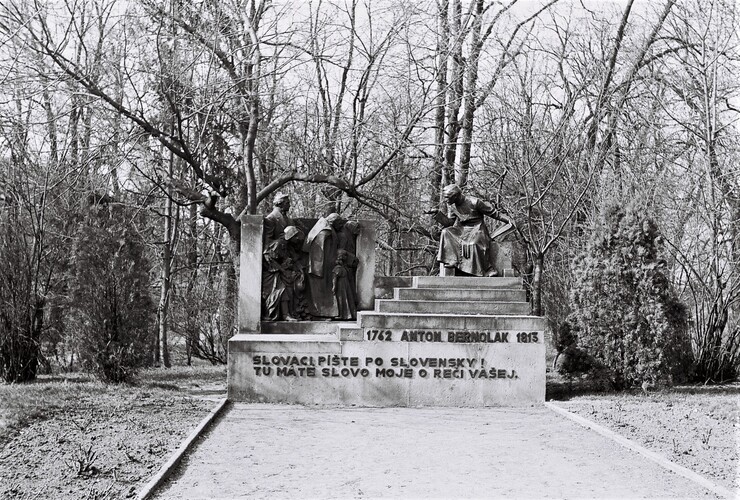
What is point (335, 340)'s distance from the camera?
11.5 meters

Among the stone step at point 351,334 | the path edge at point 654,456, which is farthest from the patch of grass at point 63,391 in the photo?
the path edge at point 654,456

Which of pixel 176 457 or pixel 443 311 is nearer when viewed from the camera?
pixel 176 457

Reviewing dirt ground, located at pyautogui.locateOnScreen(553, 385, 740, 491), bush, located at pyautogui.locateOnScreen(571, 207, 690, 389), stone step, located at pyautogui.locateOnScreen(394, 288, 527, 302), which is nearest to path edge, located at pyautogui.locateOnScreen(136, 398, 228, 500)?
stone step, located at pyautogui.locateOnScreen(394, 288, 527, 302)

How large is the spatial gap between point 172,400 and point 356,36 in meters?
9.96

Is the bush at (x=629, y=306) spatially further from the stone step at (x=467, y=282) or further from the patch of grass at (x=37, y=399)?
the patch of grass at (x=37, y=399)

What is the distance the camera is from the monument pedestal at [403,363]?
1130cm

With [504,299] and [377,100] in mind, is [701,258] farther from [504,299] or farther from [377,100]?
[377,100]

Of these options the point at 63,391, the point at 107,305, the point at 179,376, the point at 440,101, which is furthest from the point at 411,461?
the point at 440,101

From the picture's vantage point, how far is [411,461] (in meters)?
7.68

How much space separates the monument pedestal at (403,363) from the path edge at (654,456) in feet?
3.59

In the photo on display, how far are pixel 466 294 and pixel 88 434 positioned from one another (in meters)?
5.83

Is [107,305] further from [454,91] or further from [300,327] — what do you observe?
[454,91]

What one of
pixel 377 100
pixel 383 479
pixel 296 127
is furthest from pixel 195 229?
pixel 383 479

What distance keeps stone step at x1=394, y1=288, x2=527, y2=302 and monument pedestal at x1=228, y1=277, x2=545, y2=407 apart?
0.51 meters
